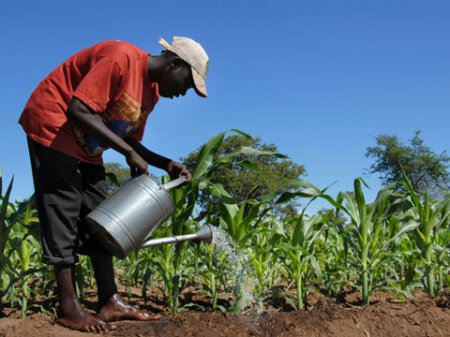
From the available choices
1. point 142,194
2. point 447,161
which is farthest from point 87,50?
point 447,161

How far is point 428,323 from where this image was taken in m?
2.72

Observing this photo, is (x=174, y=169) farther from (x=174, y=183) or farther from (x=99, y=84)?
(x=99, y=84)

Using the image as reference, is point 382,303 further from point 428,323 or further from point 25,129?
point 25,129

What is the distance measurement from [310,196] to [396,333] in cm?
85

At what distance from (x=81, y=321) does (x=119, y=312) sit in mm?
244

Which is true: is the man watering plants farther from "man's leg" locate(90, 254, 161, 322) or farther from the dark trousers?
"man's leg" locate(90, 254, 161, 322)

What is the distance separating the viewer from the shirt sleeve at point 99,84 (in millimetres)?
2146

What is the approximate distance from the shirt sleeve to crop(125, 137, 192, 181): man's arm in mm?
549

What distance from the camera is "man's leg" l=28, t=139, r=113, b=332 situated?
236 centimetres

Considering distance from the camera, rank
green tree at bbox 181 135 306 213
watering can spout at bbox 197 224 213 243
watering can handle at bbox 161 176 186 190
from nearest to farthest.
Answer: watering can handle at bbox 161 176 186 190 < watering can spout at bbox 197 224 213 243 < green tree at bbox 181 135 306 213

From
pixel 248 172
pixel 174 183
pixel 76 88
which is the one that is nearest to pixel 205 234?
pixel 174 183

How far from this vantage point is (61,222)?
94.3 inches

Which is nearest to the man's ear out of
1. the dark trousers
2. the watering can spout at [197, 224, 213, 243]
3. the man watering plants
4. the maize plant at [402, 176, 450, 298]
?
the man watering plants

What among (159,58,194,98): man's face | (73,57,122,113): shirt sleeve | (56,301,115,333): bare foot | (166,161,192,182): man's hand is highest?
(159,58,194,98): man's face
